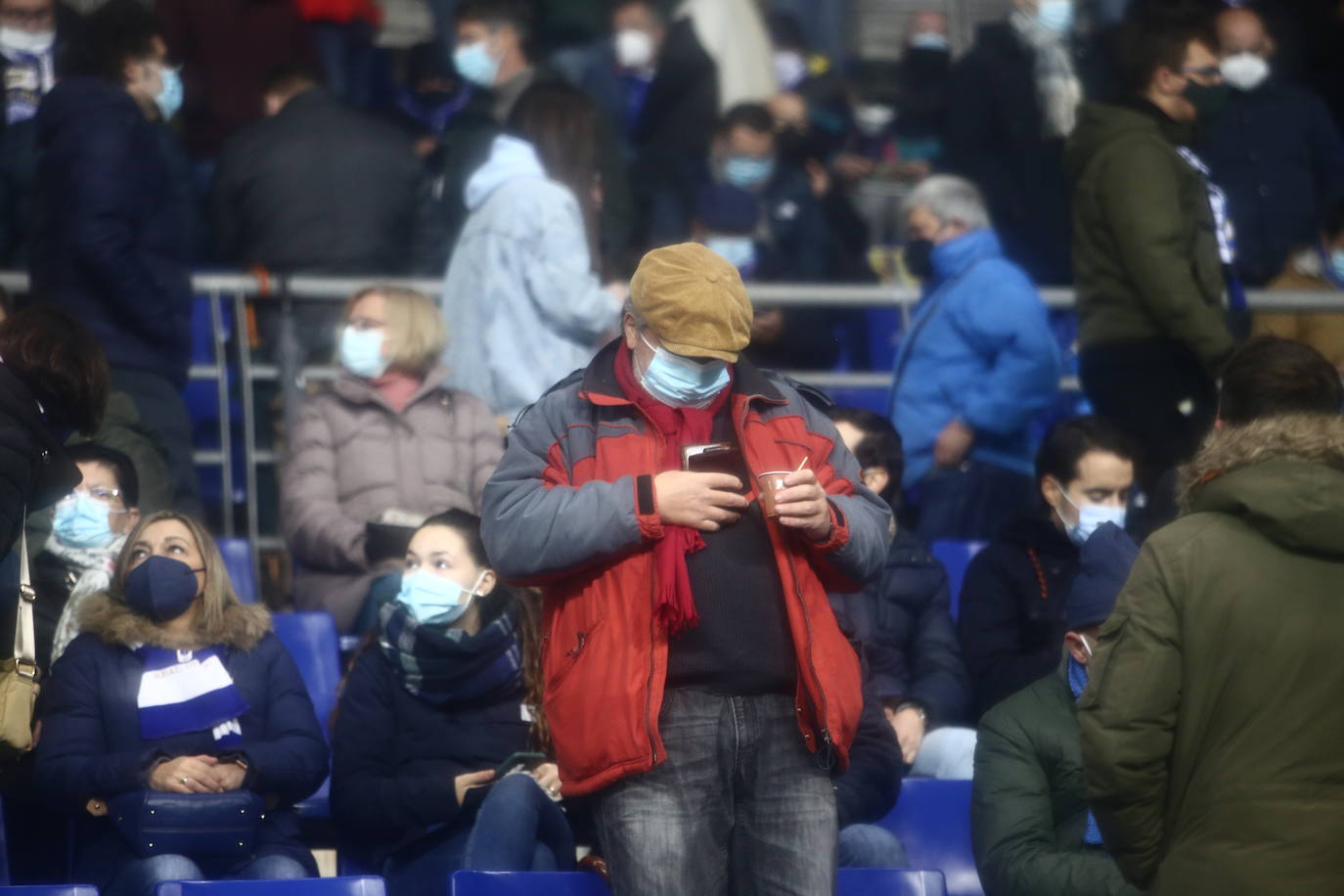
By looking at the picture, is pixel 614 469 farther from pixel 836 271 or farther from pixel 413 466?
pixel 836 271

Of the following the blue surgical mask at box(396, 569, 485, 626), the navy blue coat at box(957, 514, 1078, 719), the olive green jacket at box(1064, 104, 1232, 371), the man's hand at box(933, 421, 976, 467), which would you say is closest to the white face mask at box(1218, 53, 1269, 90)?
the olive green jacket at box(1064, 104, 1232, 371)

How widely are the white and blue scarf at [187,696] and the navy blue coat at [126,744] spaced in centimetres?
2

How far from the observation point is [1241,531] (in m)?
4.04

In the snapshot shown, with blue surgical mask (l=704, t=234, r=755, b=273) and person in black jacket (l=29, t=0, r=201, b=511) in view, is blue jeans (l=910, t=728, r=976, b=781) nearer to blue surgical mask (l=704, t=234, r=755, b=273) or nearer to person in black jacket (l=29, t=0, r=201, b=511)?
person in black jacket (l=29, t=0, r=201, b=511)

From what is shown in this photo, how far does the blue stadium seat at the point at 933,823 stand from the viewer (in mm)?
5734

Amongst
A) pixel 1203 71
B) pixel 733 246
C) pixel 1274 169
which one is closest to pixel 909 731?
pixel 1203 71

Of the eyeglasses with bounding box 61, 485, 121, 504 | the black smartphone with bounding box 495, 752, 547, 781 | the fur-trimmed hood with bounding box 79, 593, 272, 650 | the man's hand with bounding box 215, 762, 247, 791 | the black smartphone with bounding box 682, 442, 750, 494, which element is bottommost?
the black smartphone with bounding box 495, 752, 547, 781

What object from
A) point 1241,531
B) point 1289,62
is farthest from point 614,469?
point 1289,62

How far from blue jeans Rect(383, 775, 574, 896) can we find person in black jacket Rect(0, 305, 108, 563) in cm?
122

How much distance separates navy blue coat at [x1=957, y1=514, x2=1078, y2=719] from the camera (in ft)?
21.4

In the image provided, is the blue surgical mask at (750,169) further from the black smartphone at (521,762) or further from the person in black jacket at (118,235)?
the black smartphone at (521,762)

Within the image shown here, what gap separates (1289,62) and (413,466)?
6060 millimetres

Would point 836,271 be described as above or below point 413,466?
above

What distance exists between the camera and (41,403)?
15.9 ft
